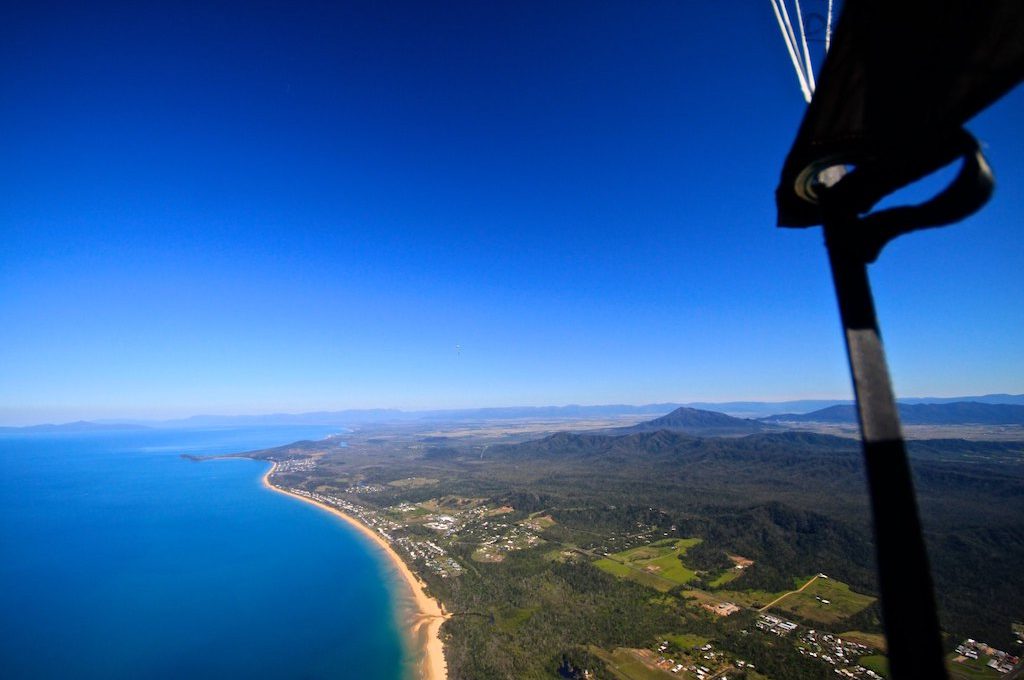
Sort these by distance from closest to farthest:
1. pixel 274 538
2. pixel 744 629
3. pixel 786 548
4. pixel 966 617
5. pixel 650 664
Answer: pixel 650 664 < pixel 744 629 < pixel 966 617 < pixel 786 548 < pixel 274 538

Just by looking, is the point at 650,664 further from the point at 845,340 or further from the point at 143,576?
the point at 143,576

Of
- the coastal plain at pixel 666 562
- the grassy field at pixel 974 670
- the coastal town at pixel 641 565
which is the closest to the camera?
the grassy field at pixel 974 670

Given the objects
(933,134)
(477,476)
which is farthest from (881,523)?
(477,476)

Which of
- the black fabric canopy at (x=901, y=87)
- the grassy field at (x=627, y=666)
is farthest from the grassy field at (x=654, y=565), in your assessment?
the black fabric canopy at (x=901, y=87)

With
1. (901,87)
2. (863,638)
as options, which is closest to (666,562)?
(863,638)

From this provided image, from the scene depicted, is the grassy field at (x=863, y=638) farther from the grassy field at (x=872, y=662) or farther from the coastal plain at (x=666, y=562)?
the grassy field at (x=872, y=662)

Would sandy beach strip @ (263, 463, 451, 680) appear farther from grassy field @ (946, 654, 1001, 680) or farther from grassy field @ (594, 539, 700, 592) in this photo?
grassy field @ (946, 654, 1001, 680)

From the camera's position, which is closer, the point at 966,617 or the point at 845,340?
the point at 845,340
